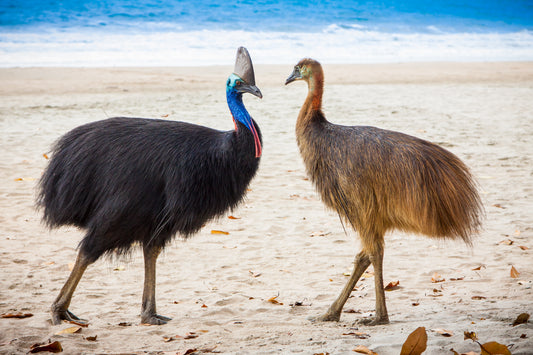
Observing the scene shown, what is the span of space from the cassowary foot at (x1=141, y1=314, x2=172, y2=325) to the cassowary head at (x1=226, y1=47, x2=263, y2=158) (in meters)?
1.29

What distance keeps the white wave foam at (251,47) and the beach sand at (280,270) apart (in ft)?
46.9

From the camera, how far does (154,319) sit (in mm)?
4070

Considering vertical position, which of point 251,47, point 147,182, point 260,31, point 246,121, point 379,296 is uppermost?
point 260,31

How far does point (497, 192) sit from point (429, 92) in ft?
26.0

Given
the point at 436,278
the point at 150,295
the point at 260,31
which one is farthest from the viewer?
the point at 260,31

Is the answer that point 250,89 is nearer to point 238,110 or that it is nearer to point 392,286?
point 238,110

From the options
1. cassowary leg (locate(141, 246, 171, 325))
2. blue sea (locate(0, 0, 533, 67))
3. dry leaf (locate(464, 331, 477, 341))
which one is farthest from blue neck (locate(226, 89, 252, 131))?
blue sea (locate(0, 0, 533, 67))

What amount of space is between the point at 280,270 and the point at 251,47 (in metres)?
26.2

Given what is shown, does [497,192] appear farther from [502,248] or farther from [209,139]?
[209,139]

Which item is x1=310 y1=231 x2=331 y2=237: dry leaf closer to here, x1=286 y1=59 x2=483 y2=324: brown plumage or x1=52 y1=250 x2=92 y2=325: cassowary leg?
x1=286 y1=59 x2=483 y2=324: brown plumage

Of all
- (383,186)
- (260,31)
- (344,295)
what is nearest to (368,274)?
(344,295)

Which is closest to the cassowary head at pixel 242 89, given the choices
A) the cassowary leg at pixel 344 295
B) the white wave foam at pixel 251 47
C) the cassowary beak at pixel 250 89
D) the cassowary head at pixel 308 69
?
the cassowary beak at pixel 250 89

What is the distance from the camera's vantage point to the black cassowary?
3980 millimetres

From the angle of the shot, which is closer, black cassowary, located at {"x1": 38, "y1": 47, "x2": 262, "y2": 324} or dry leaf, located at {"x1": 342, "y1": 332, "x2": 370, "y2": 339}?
dry leaf, located at {"x1": 342, "y1": 332, "x2": 370, "y2": 339}
